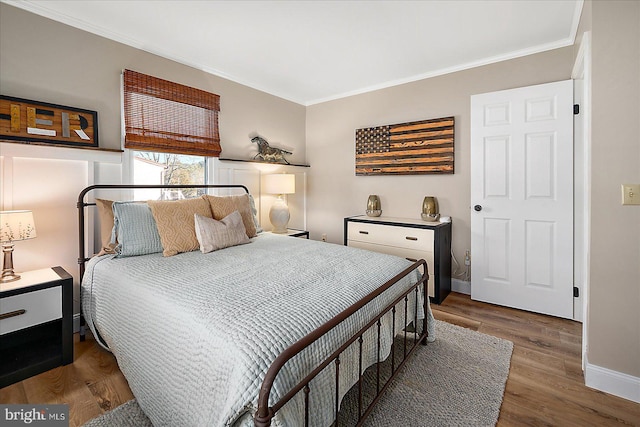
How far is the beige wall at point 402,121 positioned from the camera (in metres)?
3.04

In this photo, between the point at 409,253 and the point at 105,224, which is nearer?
the point at 105,224

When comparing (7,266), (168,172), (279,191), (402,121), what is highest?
(402,121)

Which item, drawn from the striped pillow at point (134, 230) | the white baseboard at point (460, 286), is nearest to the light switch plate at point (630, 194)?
the white baseboard at point (460, 286)

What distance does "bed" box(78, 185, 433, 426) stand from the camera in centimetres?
104

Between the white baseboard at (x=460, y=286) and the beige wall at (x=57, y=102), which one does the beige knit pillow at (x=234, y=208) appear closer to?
the beige wall at (x=57, y=102)

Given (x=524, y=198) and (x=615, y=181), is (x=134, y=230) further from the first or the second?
(x=524, y=198)

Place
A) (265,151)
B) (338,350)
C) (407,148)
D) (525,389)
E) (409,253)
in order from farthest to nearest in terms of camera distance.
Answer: (265,151)
(407,148)
(409,253)
(525,389)
(338,350)

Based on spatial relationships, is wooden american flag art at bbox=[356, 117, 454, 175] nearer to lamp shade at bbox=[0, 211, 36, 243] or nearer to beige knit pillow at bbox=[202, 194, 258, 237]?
beige knit pillow at bbox=[202, 194, 258, 237]

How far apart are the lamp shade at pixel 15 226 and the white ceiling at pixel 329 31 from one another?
1.50 metres

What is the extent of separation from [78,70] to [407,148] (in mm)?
3209

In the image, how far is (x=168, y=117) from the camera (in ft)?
9.80

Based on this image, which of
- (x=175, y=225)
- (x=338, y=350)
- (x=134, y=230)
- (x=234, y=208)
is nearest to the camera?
(x=338, y=350)

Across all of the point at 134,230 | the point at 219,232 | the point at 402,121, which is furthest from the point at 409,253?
the point at 134,230

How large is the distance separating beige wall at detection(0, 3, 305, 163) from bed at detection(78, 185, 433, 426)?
0.99 m
